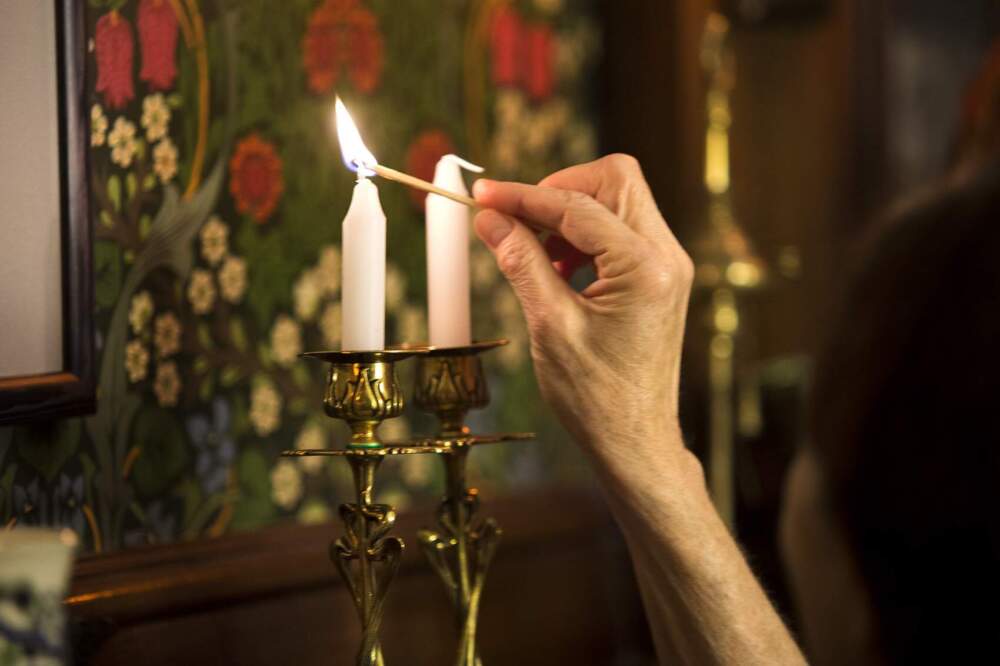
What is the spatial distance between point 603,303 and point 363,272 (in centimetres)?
17

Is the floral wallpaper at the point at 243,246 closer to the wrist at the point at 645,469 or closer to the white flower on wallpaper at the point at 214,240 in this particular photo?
the white flower on wallpaper at the point at 214,240

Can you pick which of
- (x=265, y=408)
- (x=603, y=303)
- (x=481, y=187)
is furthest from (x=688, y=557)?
(x=265, y=408)

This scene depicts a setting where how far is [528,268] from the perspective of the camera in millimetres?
811

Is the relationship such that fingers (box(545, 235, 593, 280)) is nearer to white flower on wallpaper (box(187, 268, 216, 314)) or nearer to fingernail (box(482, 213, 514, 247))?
fingernail (box(482, 213, 514, 247))

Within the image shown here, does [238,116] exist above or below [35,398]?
above

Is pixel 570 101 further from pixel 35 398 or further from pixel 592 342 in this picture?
pixel 35 398

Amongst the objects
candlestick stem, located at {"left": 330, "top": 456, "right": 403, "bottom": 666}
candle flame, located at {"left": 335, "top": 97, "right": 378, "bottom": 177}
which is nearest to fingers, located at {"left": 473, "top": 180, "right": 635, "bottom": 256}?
candle flame, located at {"left": 335, "top": 97, "right": 378, "bottom": 177}

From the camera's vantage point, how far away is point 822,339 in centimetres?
171

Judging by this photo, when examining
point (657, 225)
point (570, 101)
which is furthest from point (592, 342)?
point (570, 101)

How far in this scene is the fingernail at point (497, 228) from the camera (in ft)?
2.71

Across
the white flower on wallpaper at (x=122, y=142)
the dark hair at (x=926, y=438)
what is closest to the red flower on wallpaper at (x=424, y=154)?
the white flower on wallpaper at (x=122, y=142)

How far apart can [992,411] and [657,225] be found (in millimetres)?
790

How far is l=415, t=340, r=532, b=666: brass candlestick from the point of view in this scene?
33.3 inches

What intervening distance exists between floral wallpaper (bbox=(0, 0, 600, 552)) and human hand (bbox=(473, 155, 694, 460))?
0.29 m
